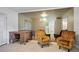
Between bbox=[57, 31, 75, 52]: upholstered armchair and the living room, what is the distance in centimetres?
7

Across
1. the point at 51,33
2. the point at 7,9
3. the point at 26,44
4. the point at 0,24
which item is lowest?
the point at 26,44

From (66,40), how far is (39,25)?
0.84 metres

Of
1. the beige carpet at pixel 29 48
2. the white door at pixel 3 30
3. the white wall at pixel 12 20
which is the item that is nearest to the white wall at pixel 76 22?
the beige carpet at pixel 29 48

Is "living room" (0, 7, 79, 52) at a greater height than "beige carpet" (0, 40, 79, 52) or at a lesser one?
greater

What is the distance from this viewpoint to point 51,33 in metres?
2.94

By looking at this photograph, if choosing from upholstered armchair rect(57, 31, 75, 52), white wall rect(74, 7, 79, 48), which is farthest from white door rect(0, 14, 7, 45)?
white wall rect(74, 7, 79, 48)

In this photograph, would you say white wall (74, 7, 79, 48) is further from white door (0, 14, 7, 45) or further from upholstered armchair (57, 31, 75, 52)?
white door (0, 14, 7, 45)

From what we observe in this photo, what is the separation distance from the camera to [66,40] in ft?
9.78

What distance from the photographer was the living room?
2.91 meters
